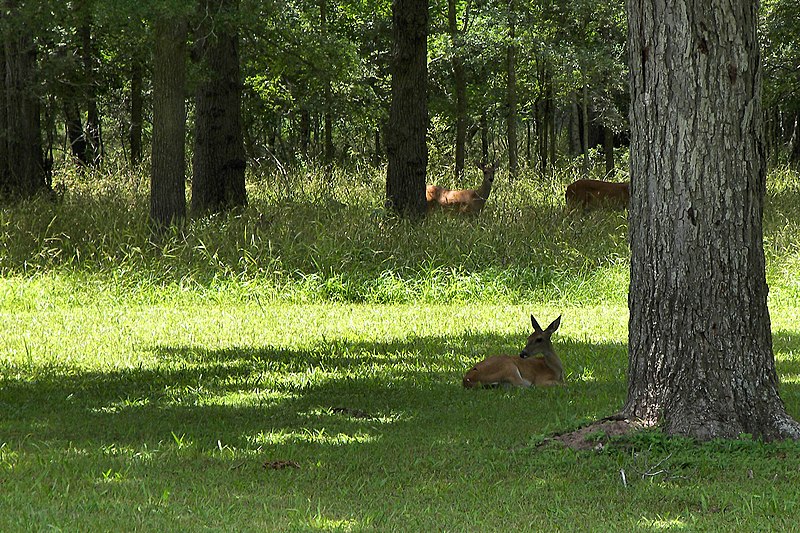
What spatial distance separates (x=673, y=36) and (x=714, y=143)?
0.65 m

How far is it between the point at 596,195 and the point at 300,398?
518 inches

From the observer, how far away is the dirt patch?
257 inches

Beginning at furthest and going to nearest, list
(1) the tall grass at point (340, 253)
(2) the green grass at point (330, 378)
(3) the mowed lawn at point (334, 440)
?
(1) the tall grass at point (340, 253), (2) the green grass at point (330, 378), (3) the mowed lawn at point (334, 440)

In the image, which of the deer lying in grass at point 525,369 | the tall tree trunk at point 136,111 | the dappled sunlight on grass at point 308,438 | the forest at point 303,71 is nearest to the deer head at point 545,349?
the deer lying in grass at point 525,369

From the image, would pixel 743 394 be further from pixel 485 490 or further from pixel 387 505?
pixel 387 505

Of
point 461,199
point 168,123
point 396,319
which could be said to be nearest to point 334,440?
point 396,319

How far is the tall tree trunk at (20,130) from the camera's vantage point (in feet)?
65.7

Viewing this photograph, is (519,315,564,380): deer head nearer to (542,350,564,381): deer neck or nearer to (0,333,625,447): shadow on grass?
(542,350,564,381): deer neck

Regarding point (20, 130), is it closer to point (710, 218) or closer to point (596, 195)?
point (596, 195)

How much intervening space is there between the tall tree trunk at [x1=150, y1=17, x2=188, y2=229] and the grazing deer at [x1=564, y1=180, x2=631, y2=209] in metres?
7.85

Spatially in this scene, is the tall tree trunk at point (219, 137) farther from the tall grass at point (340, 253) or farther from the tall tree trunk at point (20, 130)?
the tall tree trunk at point (20, 130)

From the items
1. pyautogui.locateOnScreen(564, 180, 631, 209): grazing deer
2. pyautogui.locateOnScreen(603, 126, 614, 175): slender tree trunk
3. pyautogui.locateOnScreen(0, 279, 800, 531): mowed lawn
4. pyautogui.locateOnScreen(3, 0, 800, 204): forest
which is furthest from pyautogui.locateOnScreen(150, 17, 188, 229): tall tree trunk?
pyautogui.locateOnScreen(603, 126, 614, 175): slender tree trunk

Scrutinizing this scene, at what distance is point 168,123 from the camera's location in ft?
49.5

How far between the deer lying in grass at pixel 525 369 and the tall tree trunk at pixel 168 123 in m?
7.24
